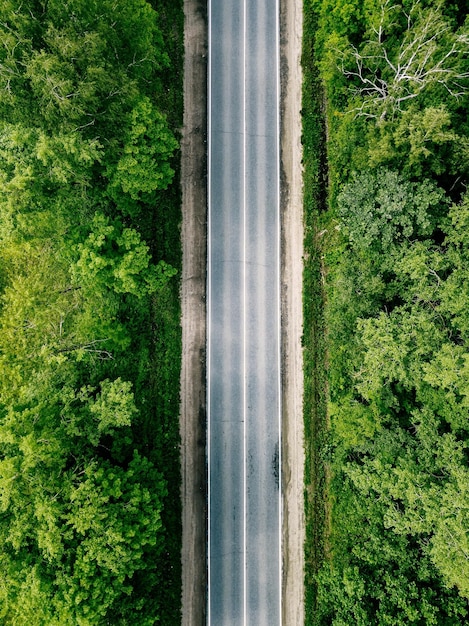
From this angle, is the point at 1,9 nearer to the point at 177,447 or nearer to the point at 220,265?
the point at 220,265

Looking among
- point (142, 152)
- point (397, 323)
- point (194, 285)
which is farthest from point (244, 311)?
point (142, 152)

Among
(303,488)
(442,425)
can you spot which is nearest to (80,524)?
(303,488)

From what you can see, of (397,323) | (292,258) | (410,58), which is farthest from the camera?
(292,258)

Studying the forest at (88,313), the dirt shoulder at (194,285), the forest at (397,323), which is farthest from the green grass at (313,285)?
the forest at (88,313)

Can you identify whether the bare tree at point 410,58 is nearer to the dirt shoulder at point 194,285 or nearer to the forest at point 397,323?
the forest at point 397,323

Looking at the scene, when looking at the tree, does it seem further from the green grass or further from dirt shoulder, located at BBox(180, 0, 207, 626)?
the green grass

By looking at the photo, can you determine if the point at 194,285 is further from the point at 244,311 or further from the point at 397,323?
the point at 397,323

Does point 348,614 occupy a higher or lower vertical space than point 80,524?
lower

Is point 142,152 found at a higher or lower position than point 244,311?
higher
